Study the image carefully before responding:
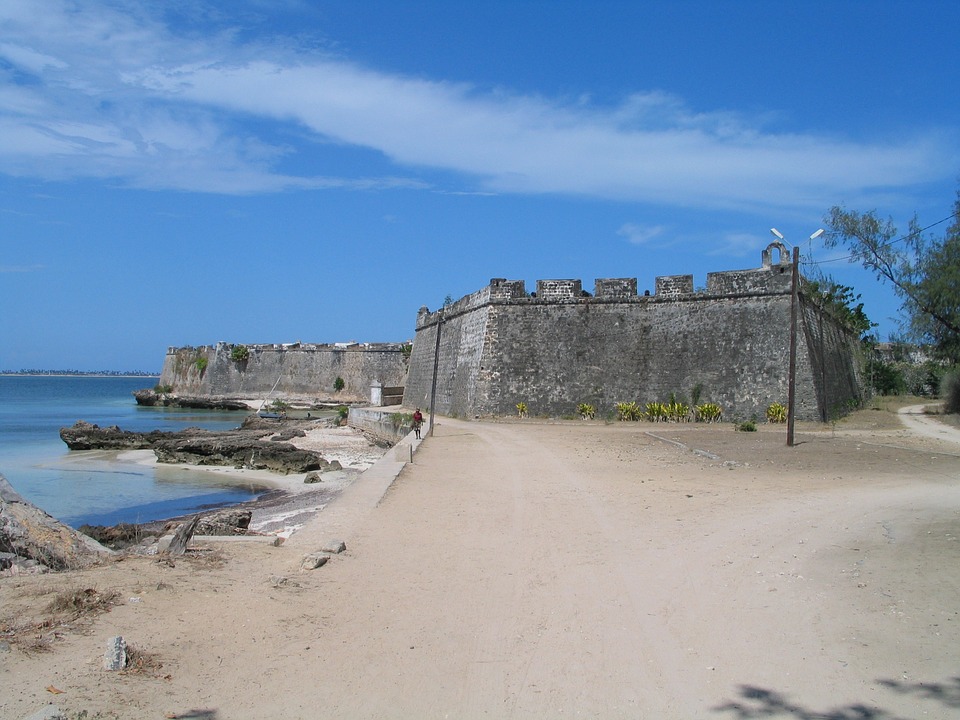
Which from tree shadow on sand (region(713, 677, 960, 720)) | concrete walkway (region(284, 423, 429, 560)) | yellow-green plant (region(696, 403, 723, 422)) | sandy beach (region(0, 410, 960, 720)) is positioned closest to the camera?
tree shadow on sand (region(713, 677, 960, 720))

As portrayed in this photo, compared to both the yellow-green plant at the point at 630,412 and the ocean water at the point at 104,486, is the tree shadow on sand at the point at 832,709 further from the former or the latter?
the yellow-green plant at the point at 630,412

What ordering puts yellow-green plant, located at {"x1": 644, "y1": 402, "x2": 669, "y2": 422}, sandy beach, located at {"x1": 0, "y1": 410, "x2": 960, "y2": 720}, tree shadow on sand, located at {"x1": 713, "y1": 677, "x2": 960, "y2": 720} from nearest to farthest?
1. tree shadow on sand, located at {"x1": 713, "y1": 677, "x2": 960, "y2": 720}
2. sandy beach, located at {"x1": 0, "y1": 410, "x2": 960, "y2": 720}
3. yellow-green plant, located at {"x1": 644, "y1": 402, "x2": 669, "y2": 422}

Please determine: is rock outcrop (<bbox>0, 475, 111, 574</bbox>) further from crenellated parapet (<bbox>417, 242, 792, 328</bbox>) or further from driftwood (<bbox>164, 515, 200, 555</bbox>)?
crenellated parapet (<bbox>417, 242, 792, 328</bbox>)

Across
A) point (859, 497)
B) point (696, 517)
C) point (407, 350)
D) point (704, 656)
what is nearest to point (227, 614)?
point (704, 656)

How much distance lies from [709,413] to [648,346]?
3.03 metres

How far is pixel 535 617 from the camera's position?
5410 millimetres

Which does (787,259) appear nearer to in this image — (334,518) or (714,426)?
(714,426)

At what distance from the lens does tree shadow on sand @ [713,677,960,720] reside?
380cm

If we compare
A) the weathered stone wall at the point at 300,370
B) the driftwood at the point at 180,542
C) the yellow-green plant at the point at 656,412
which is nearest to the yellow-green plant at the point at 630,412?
the yellow-green plant at the point at 656,412

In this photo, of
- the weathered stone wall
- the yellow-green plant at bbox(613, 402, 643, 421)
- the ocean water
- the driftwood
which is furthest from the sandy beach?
the weathered stone wall

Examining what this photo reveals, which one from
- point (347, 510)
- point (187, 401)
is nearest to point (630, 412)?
point (347, 510)

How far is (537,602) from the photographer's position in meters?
5.76

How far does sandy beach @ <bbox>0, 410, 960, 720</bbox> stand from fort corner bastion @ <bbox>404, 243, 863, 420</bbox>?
1265 cm

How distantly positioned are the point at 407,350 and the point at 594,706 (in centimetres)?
4764
